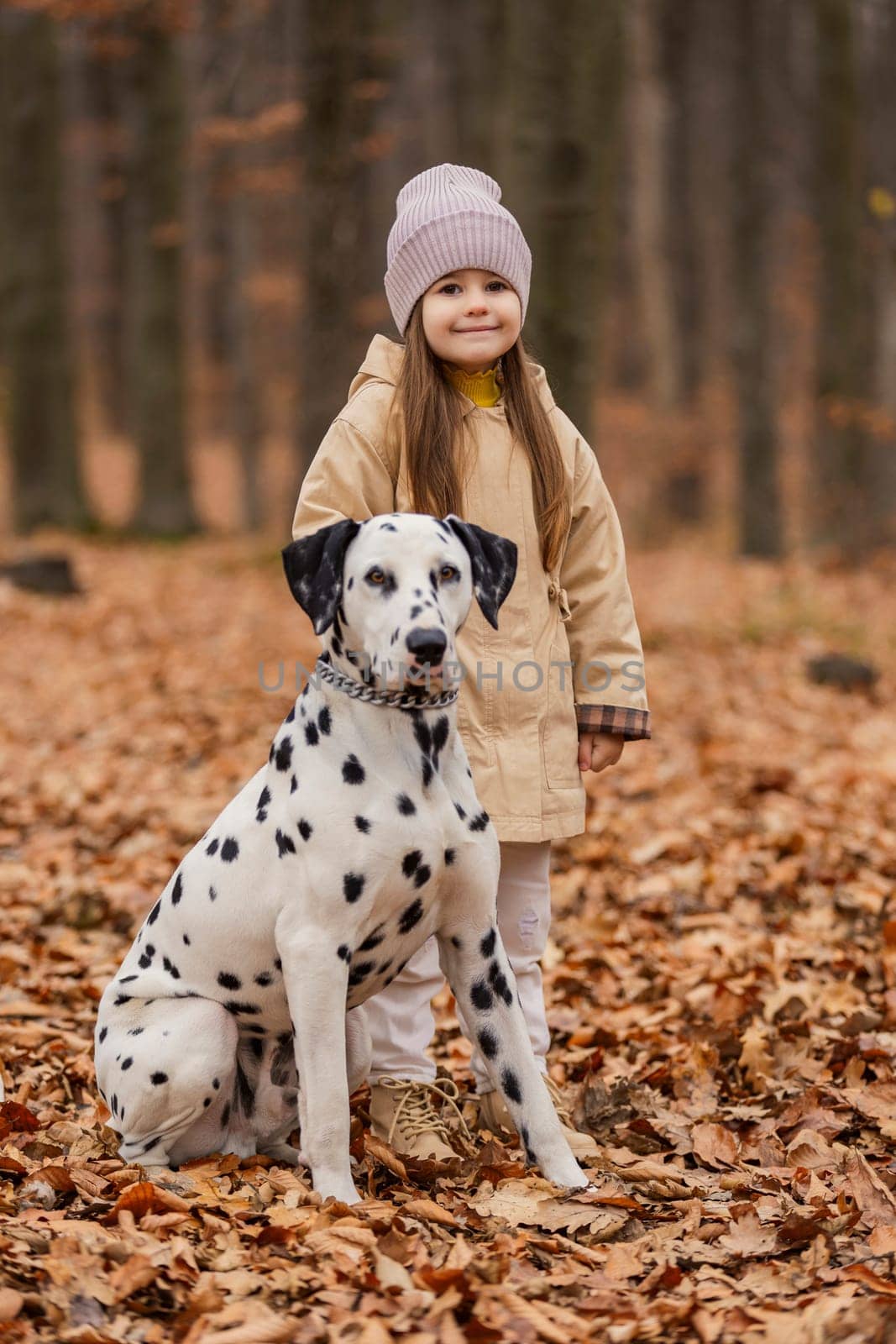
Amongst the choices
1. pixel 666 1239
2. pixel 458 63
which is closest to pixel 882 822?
pixel 666 1239

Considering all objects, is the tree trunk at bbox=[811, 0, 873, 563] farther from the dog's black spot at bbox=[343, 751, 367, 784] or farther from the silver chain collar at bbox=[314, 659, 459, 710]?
the dog's black spot at bbox=[343, 751, 367, 784]

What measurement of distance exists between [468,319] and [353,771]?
1.43m

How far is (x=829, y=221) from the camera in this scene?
19.3 m

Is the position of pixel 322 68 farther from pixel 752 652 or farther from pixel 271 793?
pixel 271 793

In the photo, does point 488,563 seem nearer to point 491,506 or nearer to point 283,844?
point 491,506

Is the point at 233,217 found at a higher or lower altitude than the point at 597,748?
higher

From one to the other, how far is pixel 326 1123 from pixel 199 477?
35611mm

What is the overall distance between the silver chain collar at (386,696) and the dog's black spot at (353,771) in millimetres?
153

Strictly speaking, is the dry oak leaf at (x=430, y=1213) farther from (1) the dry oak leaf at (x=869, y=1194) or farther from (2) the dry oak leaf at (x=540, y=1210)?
(1) the dry oak leaf at (x=869, y=1194)

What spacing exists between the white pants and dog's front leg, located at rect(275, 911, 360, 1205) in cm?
72

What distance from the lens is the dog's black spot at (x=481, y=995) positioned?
12.4ft

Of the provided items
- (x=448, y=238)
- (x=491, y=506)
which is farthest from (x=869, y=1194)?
(x=448, y=238)

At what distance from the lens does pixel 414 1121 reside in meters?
4.22

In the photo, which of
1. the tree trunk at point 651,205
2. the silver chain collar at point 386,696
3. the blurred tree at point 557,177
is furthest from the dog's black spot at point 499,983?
the tree trunk at point 651,205
